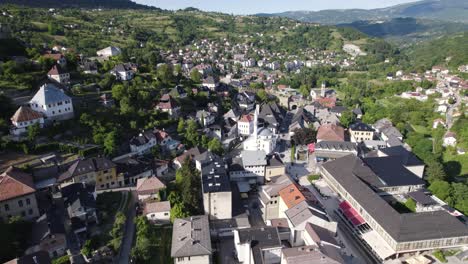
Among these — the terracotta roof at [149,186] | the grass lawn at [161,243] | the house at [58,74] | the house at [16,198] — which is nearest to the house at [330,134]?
the terracotta roof at [149,186]

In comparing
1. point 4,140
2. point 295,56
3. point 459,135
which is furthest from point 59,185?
point 295,56

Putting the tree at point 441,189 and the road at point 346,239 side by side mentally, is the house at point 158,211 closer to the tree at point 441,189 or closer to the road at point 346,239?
the road at point 346,239

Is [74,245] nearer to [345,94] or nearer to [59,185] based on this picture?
[59,185]

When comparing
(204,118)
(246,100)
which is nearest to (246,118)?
(204,118)

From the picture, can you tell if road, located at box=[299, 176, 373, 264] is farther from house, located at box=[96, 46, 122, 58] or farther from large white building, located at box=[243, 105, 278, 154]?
house, located at box=[96, 46, 122, 58]

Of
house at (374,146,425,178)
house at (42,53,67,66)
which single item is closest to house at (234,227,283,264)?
house at (374,146,425,178)

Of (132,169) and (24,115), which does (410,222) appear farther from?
(24,115)
